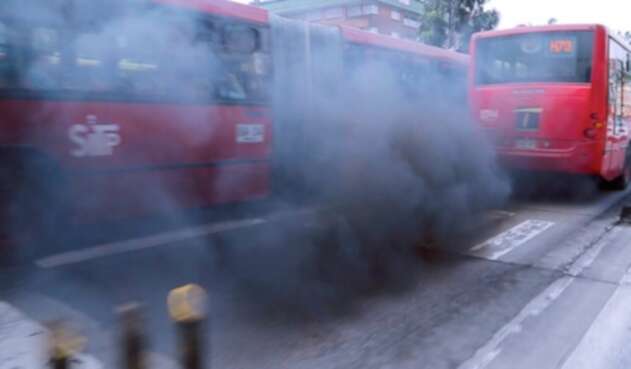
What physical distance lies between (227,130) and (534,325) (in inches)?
123

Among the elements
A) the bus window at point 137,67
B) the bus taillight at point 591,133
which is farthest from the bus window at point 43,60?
the bus taillight at point 591,133

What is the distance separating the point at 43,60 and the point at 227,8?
72.0 inches

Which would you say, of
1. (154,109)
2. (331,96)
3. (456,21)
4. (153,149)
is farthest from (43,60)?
(456,21)

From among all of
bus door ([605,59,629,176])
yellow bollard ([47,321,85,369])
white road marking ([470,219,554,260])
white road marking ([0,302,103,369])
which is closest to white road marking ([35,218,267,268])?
white road marking ([0,302,103,369])

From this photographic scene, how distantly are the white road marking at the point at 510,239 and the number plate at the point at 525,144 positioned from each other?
1173 millimetres

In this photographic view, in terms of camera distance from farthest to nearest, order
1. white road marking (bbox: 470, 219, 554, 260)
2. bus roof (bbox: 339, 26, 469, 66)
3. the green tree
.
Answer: the green tree < bus roof (bbox: 339, 26, 469, 66) < white road marking (bbox: 470, 219, 554, 260)

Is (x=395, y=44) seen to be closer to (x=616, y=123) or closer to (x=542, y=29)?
(x=542, y=29)

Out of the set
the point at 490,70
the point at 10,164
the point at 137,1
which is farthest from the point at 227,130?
the point at 490,70

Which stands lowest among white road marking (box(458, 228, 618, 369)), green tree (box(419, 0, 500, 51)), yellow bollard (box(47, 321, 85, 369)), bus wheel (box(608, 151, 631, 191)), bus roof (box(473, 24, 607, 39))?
white road marking (box(458, 228, 618, 369))

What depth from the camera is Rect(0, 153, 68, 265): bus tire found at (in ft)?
11.6

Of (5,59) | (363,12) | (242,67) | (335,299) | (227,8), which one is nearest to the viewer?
(335,299)

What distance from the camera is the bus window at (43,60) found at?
3463mm

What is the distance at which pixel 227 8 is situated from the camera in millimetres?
4879

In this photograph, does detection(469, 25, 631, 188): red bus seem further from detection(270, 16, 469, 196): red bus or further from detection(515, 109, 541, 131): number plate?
detection(270, 16, 469, 196): red bus
